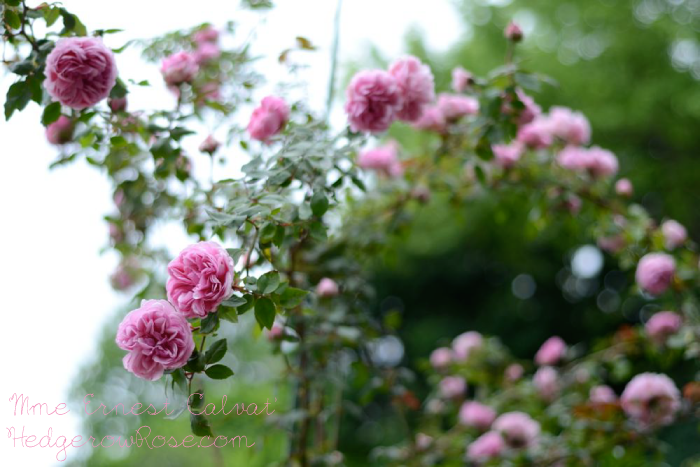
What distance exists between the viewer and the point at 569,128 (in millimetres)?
1448

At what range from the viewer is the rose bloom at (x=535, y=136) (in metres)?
1.40

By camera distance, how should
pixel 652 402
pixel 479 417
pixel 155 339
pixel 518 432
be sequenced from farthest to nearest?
pixel 479 417 → pixel 518 432 → pixel 652 402 → pixel 155 339

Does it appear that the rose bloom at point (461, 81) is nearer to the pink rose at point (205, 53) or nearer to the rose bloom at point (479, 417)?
the pink rose at point (205, 53)

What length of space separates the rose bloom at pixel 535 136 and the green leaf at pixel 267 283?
0.89 metres

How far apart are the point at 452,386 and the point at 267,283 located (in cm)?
131

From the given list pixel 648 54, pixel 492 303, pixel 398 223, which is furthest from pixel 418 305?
pixel 398 223

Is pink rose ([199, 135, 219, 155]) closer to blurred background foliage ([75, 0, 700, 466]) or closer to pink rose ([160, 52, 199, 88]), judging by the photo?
pink rose ([160, 52, 199, 88])

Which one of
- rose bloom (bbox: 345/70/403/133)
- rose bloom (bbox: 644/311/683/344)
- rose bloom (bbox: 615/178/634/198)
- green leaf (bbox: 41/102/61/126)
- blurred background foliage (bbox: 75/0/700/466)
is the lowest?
blurred background foliage (bbox: 75/0/700/466)

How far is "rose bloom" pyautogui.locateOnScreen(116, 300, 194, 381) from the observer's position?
61cm

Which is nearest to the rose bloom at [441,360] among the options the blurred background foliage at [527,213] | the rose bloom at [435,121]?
the rose bloom at [435,121]

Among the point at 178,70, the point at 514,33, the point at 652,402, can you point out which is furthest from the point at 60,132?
the point at 652,402

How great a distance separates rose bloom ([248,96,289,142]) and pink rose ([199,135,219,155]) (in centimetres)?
7

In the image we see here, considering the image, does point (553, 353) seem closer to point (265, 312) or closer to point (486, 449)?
point (486, 449)

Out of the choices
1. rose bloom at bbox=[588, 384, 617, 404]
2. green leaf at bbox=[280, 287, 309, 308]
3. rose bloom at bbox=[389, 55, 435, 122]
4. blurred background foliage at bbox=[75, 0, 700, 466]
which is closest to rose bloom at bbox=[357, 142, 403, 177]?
rose bloom at bbox=[389, 55, 435, 122]
